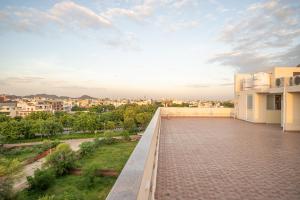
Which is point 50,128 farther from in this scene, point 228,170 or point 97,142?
point 228,170

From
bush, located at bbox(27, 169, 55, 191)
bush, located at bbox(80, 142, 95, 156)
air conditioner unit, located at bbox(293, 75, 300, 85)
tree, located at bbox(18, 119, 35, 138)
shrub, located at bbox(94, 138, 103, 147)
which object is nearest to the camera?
air conditioner unit, located at bbox(293, 75, 300, 85)

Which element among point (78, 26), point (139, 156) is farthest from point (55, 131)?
point (139, 156)

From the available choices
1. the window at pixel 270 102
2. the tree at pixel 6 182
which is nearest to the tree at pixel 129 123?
the tree at pixel 6 182

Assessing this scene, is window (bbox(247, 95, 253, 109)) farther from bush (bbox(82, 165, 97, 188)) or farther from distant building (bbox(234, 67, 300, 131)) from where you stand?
bush (bbox(82, 165, 97, 188))

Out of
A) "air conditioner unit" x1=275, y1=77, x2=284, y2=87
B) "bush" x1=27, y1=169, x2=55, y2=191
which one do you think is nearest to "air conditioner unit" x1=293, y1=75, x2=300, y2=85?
"air conditioner unit" x1=275, y1=77, x2=284, y2=87

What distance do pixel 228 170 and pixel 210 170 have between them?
0.40m

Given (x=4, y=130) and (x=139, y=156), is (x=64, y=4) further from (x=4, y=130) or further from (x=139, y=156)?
(x=4, y=130)

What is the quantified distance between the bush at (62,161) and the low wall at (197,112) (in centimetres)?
1030

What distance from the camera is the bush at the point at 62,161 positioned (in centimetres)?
2182

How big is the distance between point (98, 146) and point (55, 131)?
19077mm

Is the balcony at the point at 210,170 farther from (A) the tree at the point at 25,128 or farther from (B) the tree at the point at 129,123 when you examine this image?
(A) the tree at the point at 25,128

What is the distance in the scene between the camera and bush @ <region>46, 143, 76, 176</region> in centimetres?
2182

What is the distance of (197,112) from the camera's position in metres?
19.8

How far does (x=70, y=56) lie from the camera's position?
25.8 m
